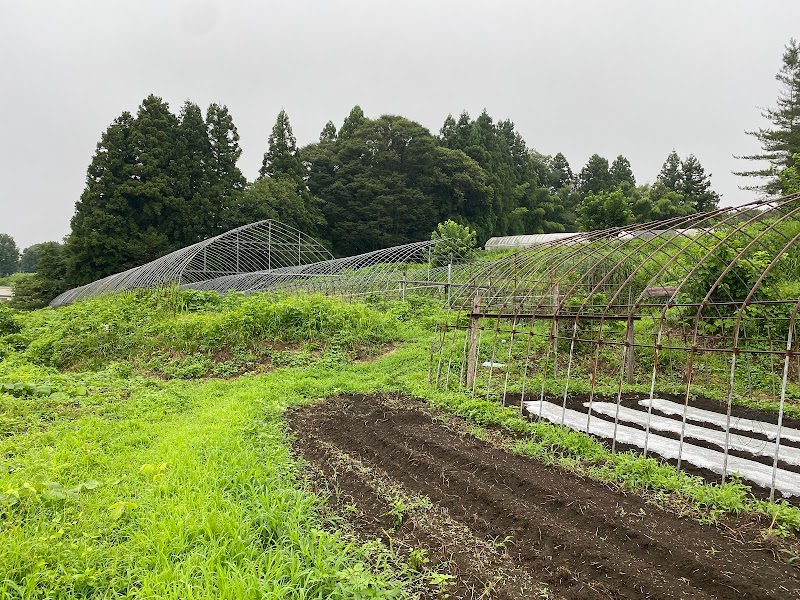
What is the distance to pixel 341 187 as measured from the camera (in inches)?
1502

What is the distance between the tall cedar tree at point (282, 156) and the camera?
120ft

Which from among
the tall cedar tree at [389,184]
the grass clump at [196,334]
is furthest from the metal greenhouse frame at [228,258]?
the tall cedar tree at [389,184]

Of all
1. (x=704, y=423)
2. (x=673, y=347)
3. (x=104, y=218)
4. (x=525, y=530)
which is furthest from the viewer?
(x=104, y=218)

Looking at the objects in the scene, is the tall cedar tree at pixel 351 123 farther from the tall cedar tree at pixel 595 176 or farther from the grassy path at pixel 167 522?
the grassy path at pixel 167 522

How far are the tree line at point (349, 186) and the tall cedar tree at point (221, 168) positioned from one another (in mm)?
82

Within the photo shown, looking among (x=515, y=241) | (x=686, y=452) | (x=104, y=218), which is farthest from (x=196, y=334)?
(x=515, y=241)

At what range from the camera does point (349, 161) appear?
3934 cm

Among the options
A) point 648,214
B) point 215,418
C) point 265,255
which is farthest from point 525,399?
point 648,214

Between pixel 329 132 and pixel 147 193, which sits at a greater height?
pixel 329 132

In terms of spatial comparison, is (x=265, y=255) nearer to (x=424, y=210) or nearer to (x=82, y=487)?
(x=424, y=210)

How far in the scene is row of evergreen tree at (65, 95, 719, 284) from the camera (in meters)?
29.7

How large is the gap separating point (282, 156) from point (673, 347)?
35867 mm

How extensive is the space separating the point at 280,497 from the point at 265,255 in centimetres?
2240

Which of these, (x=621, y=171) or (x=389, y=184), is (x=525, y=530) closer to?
(x=389, y=184)
